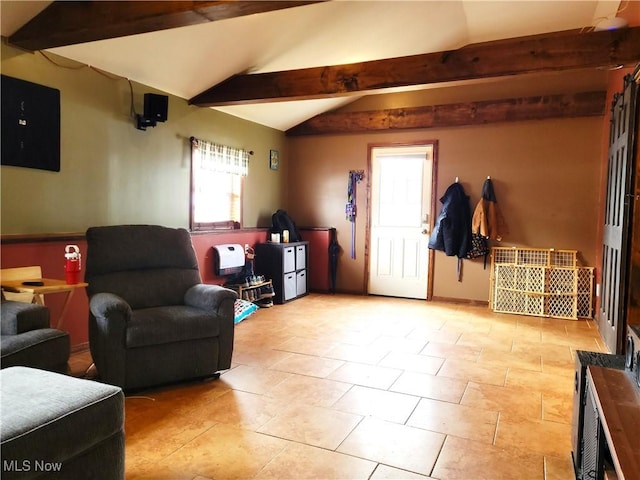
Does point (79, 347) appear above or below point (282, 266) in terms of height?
below

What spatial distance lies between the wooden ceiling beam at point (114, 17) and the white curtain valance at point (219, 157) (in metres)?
1.79

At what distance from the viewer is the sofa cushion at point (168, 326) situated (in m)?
2.61

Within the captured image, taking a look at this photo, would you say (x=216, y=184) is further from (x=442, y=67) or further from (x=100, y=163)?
(x=442, y=67)

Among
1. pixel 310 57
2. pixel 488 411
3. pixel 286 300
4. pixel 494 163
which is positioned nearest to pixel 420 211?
pixel 494 163

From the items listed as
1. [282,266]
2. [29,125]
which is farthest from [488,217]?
[29,125]

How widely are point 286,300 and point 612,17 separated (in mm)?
4289

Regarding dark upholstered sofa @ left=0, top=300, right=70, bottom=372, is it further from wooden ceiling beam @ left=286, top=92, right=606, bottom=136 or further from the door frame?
wooden ceiling beam @ left=286, top=92, right=606, bottom=136

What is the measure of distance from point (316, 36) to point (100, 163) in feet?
7.16

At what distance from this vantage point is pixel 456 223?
17.7ft

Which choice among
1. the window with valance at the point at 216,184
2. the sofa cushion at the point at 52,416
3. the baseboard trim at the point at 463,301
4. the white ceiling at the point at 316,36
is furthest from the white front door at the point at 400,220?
the sofa cushion at the point at 52,416

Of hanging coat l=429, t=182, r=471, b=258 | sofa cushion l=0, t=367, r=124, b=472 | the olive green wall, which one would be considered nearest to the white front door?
hanging coat l=429, t=182, r=471, b=258

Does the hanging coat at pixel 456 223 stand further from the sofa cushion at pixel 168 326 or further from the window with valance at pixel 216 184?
the sofa cushion at pixel 168 326

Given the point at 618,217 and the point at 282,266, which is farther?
the point at 282,266

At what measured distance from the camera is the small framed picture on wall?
599 cm
